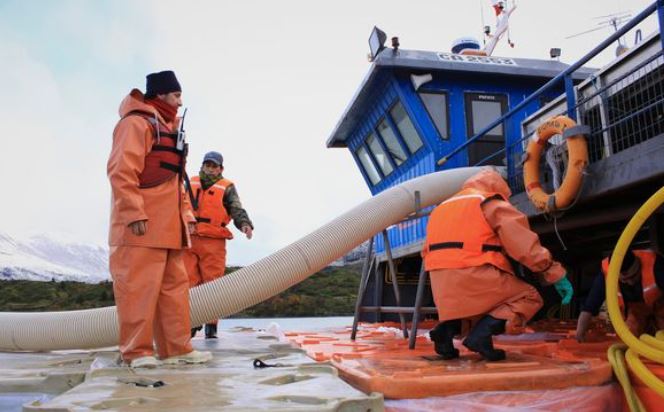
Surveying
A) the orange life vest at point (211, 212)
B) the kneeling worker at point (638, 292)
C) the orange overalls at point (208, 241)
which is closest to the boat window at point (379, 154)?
the orange life vest at point (211, 212)

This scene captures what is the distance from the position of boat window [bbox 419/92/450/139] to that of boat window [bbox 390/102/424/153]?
1.11ft

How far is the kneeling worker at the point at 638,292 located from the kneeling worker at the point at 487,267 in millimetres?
848

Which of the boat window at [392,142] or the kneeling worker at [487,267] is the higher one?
the boat window at [392,142]

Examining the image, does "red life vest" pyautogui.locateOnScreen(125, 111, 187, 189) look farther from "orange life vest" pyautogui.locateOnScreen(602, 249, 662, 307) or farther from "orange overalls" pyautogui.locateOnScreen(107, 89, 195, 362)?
"orange life vest" pyautogui.locateOnScreen(602, 249, 662, 307)

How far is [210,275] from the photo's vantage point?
5910 millimetres

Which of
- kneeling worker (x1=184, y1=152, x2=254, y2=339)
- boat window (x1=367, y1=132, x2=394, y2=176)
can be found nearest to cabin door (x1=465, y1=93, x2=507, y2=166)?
boat window (x1=367, y1=132, x2=394, y2=176)

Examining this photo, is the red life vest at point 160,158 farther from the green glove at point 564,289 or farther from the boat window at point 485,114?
the boat window at point 485,114

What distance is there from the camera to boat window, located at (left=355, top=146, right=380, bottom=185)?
998 centimetres

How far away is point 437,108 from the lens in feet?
26.3

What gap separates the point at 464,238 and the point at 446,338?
2.23 ft

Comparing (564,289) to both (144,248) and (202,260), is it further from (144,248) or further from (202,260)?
(202,260)

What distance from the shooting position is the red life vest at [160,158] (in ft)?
11.9

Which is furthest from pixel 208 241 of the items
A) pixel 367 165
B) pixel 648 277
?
pixel 367 165

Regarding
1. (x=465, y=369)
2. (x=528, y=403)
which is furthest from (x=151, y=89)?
(x=528, y=403)
